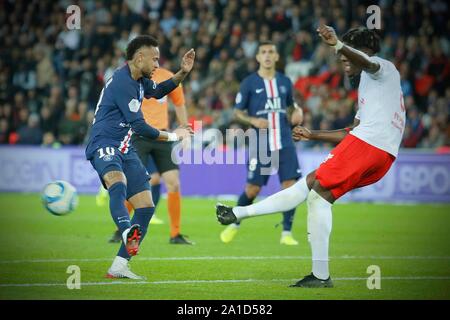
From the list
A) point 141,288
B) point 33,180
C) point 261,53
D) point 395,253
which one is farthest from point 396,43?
point 141,288

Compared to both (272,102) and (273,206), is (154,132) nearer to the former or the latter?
(273,206)

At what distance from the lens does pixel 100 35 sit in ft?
84.4

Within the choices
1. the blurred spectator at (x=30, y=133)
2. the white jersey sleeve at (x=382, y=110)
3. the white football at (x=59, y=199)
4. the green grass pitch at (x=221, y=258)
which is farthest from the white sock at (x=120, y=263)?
the blurred spectator at (x=30, y=133)

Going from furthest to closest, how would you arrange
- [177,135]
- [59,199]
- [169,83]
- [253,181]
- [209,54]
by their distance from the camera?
[209,54] → [253,181] → [59,199] → [169,83] → [177,135]

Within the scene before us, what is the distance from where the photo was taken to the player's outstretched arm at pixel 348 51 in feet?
25.5

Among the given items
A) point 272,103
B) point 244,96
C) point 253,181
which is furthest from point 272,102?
point 253,181

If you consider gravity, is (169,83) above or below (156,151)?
above

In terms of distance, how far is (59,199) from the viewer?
10.4 metres

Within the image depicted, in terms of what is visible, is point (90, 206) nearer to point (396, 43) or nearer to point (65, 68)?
point (65, 68)

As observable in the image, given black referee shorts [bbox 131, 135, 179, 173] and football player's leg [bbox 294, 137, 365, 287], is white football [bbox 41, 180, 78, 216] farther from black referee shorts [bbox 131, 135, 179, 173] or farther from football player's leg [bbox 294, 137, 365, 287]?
football player's leg [bbox 294, 137, 365, 287]

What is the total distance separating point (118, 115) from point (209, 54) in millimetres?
16573

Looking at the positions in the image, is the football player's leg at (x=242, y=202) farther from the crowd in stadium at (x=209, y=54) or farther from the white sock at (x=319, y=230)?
the crowd in stadium at (x=209, y=54)
